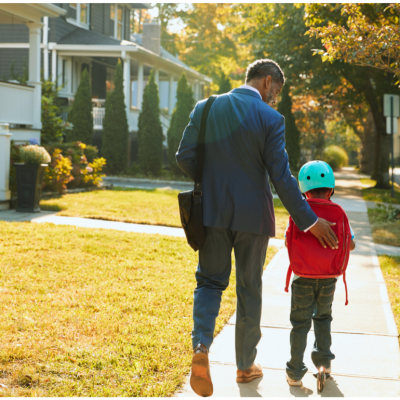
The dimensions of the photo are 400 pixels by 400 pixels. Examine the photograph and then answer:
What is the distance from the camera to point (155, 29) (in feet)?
94.8

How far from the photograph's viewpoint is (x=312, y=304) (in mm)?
3404

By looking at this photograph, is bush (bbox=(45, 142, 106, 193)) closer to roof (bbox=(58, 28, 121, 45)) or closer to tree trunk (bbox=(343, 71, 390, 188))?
roof (bbox=(58, 28, 121, 45))

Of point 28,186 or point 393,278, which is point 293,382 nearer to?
point 393,278

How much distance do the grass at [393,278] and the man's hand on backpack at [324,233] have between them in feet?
6.21

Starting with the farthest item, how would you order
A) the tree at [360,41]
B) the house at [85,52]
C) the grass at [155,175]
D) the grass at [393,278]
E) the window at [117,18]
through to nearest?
the window at [117,18] < the house at [85,52] < the grass at [155,175] < the tree at [360,41] < the grass at [393,278]

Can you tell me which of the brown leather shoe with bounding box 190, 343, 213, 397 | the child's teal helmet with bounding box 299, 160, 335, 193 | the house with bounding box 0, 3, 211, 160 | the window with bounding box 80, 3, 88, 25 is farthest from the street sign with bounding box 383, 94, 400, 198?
the window with bounding box 80, 3, 88, 25

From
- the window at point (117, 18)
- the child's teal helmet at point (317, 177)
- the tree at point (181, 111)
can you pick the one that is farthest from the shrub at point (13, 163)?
the window at point (117, 18)

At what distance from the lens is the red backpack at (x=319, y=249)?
331cm

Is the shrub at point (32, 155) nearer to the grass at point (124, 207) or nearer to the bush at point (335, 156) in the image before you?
the grass at point (124, 207)

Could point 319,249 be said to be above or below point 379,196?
below

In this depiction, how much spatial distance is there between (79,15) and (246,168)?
2418 cm

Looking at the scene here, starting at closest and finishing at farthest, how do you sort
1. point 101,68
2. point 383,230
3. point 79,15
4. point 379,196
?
1. point 383,230
2. point 379,196
3. point 79,15
4. point 101,68

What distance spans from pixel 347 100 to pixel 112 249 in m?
18.7

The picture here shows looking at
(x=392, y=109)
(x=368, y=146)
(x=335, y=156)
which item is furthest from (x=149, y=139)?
(x=335, y=156)
